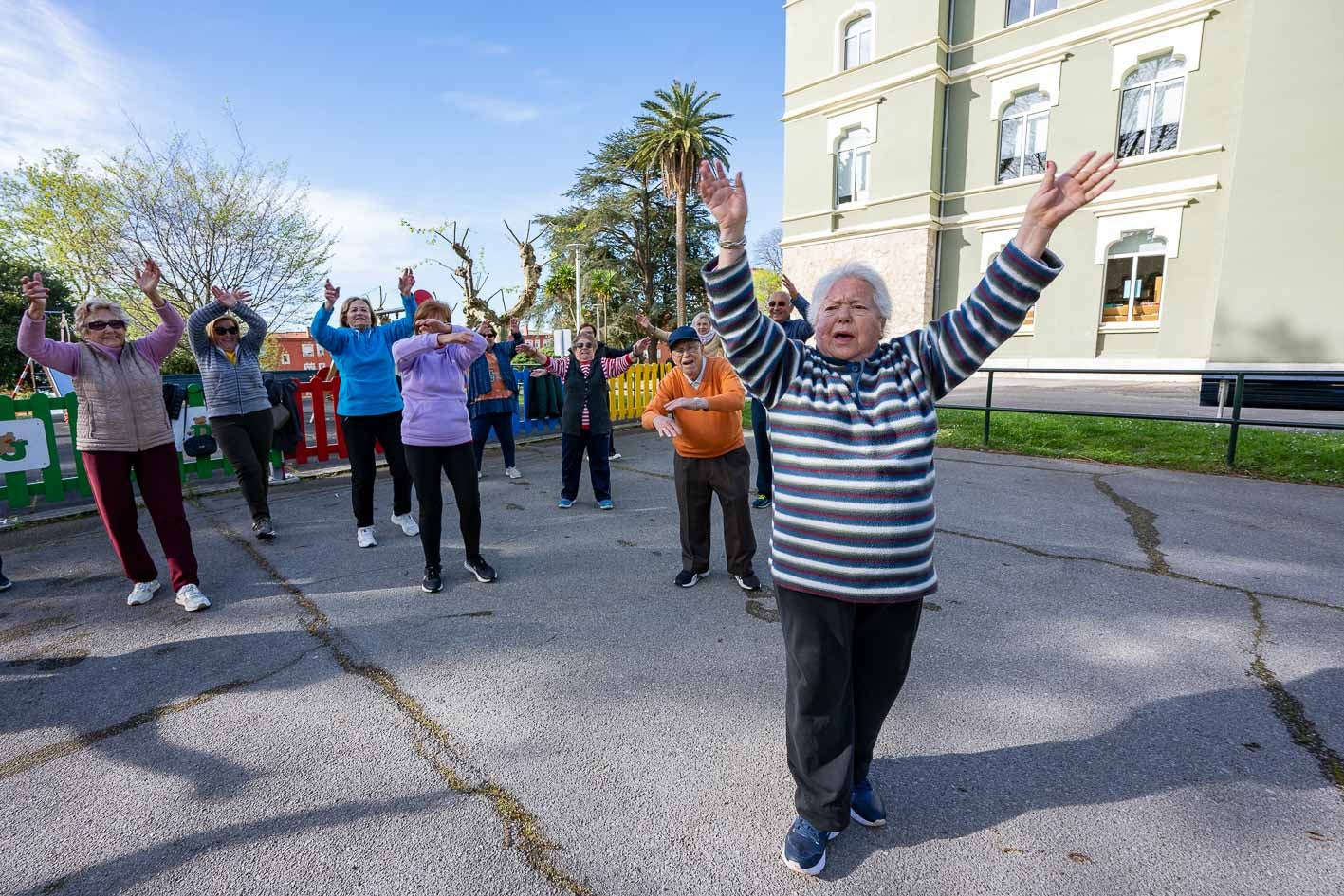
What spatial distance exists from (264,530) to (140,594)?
4.35ft

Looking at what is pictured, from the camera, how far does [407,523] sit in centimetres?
Result: 555

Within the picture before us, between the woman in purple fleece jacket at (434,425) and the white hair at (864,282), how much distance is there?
2677 mm

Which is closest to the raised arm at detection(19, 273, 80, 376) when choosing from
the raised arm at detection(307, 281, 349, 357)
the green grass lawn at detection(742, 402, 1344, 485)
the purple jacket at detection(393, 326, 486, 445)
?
the raised arm at detection(307, 281, 349, 357)

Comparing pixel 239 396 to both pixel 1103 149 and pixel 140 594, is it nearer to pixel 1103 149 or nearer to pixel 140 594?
pixel 140 594

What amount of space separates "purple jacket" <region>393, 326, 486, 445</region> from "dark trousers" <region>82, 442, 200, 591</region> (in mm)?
1420

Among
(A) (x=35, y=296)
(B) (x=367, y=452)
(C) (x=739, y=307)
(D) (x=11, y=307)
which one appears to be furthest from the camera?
(D) (x=11, y=307)

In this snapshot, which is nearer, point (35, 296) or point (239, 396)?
point (35, 296)

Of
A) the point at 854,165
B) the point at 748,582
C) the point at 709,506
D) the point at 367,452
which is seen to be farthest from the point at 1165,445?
the point at 854,165

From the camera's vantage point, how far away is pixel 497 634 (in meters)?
3.59

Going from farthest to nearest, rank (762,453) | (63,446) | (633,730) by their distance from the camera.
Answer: (63,446), (762,453), (633,730)

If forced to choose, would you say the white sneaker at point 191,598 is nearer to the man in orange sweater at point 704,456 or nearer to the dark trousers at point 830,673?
the man in orange sweater at point 704,456

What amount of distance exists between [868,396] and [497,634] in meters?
2.57

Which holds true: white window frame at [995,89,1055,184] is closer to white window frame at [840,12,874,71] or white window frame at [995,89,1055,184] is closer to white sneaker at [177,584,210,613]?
white window frame at [840,12,874,71]

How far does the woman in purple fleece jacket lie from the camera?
419 cm
